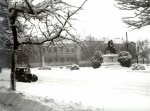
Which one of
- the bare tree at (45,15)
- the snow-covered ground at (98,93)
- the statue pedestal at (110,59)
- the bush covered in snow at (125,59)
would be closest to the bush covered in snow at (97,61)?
the statue pedestal at (110,59)

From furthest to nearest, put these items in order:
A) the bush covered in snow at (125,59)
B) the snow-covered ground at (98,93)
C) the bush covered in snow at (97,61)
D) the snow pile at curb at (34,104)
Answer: the bush covered in snow at (97,61), the bush covered in snow at (125,59), the snow-covered ground at (98,93), the snow pile at curb at (34,104)

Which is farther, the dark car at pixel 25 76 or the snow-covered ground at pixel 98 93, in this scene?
the dark car at pixel 25 76

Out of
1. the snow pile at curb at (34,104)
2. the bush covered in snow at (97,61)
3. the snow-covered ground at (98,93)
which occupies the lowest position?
the snow-covered ground at (98,93)

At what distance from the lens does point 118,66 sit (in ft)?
149

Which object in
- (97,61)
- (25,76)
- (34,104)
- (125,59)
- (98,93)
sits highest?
(125,59)

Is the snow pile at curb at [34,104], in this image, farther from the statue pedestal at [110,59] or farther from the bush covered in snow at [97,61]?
the bush covered in snow at [97,61]

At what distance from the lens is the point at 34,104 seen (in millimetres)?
10789

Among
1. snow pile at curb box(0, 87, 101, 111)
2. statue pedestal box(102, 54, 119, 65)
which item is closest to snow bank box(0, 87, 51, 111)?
snow pile at curb box(0, 87, 101, 111)

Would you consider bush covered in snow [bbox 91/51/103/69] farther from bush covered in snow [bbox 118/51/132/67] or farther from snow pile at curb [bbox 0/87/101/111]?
snow pile at curb [bbox 0/87/101/111]

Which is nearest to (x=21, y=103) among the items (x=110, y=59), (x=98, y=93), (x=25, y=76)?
(x=98, y=93)

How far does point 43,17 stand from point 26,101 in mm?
5032

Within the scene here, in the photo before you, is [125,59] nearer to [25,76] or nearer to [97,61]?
[97,61]

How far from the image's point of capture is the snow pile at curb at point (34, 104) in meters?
9.88

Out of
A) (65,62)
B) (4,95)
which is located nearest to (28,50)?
(4,95)
